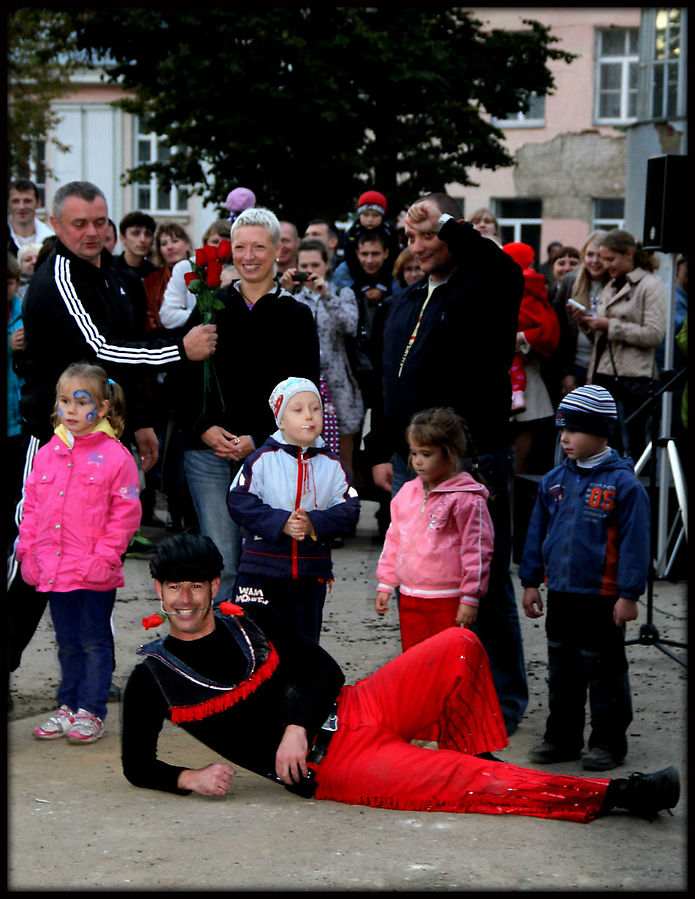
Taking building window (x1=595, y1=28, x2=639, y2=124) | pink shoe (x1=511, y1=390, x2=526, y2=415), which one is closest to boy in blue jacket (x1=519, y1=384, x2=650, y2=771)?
pink shoe (x1=511, y1=390, x2=526, y2=415)

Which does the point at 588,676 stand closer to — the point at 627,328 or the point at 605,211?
the point at 627,328

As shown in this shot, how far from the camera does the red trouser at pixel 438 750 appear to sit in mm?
4418

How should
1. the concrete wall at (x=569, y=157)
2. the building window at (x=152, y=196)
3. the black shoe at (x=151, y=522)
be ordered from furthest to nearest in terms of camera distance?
the building window at (x=152, y=196), the concrete wall at (x=569, y=157), the black shoe at (x=151, y=522)

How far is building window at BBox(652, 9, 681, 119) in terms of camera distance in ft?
71.6

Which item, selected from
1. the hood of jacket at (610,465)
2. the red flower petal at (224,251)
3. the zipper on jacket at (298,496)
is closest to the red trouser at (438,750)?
the zipper on jacket at (298,496)

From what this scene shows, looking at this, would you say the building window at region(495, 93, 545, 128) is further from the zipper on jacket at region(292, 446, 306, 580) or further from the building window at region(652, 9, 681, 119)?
the zipper on jacket at region(292, 446, 306, 580)

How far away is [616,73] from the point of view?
3422cm

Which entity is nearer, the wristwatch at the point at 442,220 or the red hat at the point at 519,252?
the wristwatch at the point at 442,220

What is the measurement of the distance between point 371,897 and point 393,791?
33.0 inches

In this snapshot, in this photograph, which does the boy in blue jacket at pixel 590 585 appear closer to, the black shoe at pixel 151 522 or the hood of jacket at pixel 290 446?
the hood of jacket at pixel 290 446

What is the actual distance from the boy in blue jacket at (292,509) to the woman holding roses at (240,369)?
390 millimetres

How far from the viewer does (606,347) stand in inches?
360

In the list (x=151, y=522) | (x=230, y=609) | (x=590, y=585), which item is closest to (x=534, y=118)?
(x=151, y=522)

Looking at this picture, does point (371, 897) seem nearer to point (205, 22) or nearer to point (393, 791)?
point (393, 791)
